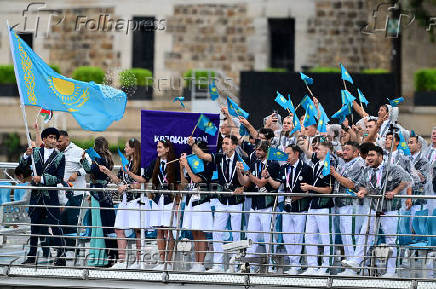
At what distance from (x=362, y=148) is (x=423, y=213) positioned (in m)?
1.15

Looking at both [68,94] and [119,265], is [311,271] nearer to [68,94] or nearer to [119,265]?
[119,265]

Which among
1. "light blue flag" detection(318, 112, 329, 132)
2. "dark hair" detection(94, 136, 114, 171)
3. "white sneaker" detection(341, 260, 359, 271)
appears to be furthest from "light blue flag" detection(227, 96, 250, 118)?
"white sneaker" detection(341, 260, 359, 271)

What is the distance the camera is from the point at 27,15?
122ft

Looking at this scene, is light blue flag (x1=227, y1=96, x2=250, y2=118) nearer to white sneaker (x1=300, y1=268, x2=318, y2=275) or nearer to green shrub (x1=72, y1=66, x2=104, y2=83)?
white sneaker (x1=300, y1=268, x2=318, y2=275)

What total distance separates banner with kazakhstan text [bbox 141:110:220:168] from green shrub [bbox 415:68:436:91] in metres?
18.4

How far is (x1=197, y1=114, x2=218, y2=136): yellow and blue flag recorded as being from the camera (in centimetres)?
1352

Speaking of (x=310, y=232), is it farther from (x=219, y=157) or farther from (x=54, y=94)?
(x=54, y=94)

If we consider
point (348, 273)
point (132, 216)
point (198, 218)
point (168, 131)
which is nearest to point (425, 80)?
point (132, 216)

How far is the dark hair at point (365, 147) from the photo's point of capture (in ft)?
43.5

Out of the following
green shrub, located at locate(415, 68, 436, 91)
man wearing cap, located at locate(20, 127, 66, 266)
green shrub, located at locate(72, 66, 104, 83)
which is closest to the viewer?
man wearing cap, located at locate(20, 127, 66, 266)

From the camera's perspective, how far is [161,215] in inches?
551

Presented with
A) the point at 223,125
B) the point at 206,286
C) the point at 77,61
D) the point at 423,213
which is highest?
the point at 77,61

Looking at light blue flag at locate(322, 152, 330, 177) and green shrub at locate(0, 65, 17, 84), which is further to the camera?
green shrub at locate(0, 65, 17, 84)

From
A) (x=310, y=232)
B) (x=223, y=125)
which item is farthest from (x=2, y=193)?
(x=310, y=232)
